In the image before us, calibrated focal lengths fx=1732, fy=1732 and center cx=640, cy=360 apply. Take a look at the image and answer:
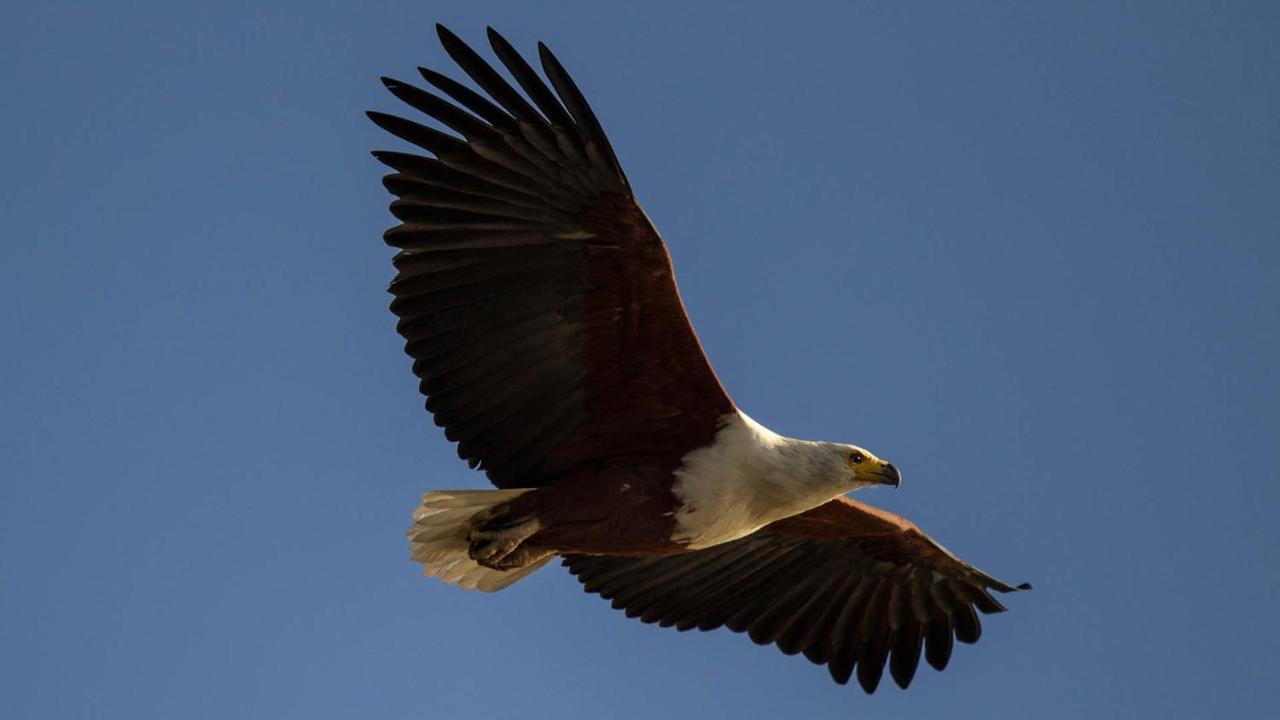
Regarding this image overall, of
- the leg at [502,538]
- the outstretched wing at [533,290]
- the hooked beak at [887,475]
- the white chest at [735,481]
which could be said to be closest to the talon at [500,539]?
the leg at [502,538]

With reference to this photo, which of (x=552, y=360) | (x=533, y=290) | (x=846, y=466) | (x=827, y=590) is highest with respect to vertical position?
(x=533, y=290)

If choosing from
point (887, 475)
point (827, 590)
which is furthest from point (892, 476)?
point (827, 590)

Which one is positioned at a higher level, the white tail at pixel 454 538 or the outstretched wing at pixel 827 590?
the white tail at pixel 454 538

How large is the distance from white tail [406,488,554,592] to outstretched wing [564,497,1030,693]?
0.93 m

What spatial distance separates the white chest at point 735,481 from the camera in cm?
1105

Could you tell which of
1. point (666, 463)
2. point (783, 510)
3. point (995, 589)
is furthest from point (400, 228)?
point (995, 589)

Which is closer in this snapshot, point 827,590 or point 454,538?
point 454,538

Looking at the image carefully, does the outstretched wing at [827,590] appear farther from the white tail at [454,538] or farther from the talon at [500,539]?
the talon at [500,539]

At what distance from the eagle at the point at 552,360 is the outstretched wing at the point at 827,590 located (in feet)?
2.94

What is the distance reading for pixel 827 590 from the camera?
13109mm

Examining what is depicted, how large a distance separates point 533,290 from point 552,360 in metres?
0.50

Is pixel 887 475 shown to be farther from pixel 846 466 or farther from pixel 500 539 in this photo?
pixel 500 539

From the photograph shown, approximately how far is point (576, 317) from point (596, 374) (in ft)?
1.40

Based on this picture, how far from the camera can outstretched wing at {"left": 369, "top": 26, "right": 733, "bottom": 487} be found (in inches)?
409
